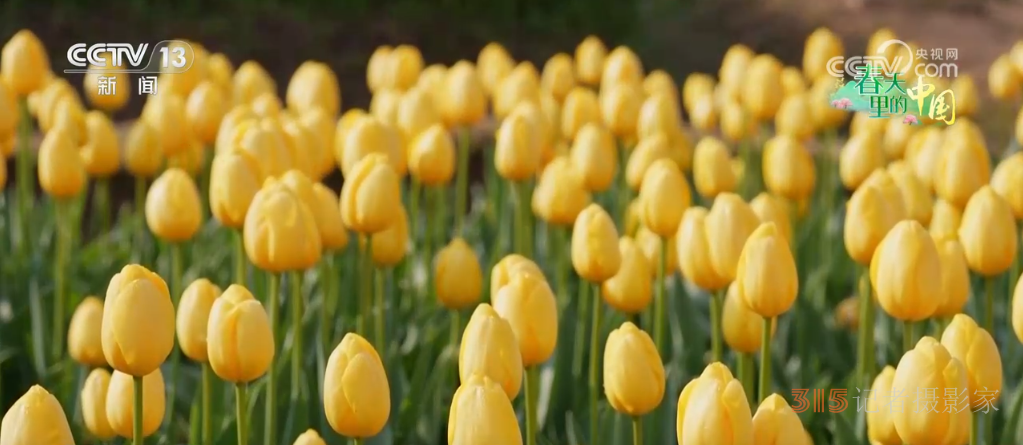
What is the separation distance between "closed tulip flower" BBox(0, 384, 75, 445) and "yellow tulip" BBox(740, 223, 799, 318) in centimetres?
95

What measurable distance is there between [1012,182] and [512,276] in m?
1.17

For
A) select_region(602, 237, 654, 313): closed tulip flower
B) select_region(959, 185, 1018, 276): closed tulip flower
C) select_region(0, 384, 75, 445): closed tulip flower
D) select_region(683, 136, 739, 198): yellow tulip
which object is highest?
select_region(683, 136, 739, 198): yellow tulip

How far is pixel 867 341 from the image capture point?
2387 millimetres

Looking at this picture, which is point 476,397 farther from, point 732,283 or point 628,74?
Answer: point 628,74

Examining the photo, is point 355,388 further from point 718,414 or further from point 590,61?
point 590,61

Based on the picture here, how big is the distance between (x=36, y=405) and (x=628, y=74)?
96.7 inches

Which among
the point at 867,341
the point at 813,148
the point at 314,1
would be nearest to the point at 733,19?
the point at 314,1

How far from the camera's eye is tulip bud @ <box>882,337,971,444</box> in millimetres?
1590

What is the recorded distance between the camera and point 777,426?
1529mm

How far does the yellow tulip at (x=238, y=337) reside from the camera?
177 cm

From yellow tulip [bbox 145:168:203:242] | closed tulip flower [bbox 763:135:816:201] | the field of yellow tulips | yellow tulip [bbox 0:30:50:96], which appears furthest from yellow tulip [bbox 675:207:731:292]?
yellow tulip [bbox 0:30:50:96]

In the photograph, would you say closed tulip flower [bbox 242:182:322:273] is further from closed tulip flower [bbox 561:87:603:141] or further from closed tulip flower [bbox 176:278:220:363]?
closed tulip flower [bbox 561:87:603:141]

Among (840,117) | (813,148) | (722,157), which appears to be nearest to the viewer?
(722,157)

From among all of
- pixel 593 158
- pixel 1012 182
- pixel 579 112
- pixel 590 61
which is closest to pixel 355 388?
pixel 593 158
